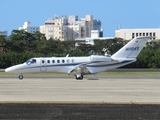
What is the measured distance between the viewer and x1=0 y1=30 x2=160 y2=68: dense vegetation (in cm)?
6519

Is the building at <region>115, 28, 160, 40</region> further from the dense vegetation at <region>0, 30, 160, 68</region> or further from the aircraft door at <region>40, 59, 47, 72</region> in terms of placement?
the aircraft door at <region>40, 59, 47, 72</region>

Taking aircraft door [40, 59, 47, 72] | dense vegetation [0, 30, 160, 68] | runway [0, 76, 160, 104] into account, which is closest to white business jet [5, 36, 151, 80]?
aircraft door [40, 59, 47, 72]

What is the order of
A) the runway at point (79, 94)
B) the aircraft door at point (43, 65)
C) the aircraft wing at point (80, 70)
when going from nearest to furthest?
the runway at point (79, 94) < the aircraft wing at point (80, 70) < the aircraft door at point (43, 65)

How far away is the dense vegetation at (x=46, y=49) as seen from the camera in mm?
65188

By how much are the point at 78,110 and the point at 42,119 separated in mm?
2065

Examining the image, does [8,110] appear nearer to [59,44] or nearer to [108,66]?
[108,66]

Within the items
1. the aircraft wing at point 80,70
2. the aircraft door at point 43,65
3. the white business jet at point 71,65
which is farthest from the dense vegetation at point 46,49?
the aircraft wing at point 80,70

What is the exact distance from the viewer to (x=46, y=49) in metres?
102

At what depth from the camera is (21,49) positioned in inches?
3839

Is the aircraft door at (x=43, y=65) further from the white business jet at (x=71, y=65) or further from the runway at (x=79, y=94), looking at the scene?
the runway at (x=79, y=94)

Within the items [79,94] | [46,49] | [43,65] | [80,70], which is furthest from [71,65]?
[46,49]

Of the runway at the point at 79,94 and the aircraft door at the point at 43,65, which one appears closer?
the runway at the point at 79,94

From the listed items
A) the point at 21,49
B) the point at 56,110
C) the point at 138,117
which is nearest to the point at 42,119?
the point at 56,110

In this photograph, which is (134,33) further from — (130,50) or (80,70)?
(80,70)
